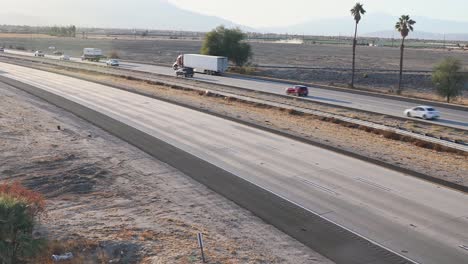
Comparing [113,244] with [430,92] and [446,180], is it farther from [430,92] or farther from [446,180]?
[430,92]

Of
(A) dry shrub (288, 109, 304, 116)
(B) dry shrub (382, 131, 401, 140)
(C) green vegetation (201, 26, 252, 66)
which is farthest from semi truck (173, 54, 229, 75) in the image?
(B) dry shrub (382, 131, 401, 140)

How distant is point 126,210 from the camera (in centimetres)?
2075

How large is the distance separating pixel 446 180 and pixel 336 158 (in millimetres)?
6676

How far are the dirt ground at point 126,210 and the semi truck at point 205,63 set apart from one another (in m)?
52.7

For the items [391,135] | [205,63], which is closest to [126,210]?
[391,135]

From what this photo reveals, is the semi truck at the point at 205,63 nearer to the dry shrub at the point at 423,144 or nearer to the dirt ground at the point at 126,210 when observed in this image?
the dirt ground at the point at 126,210

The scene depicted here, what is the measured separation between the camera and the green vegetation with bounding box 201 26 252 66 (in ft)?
320

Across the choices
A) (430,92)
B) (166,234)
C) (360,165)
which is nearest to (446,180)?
(360,165)

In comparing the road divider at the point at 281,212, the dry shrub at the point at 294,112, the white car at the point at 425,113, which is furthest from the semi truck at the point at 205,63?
the road divider at the point at 281,212

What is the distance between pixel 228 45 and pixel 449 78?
47.2 meters

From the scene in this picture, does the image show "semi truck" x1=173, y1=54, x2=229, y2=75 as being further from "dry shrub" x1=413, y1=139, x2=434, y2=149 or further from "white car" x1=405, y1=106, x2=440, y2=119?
"dry shrub" x1=413, y1=139, x2=434, y2=149

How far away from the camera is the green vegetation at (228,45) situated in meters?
97.5

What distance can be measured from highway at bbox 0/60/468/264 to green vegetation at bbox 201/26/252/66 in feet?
183

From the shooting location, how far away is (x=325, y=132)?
38.2 meters
